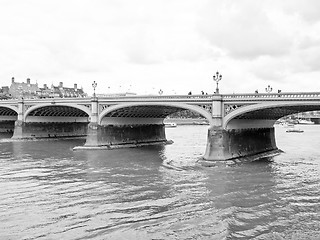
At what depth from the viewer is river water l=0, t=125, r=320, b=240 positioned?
Result: 54.4 feet

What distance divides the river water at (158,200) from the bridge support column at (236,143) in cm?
196

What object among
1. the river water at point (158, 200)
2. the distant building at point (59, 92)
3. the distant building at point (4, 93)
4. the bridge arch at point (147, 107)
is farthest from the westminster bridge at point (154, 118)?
the distant building at point (59, 92)

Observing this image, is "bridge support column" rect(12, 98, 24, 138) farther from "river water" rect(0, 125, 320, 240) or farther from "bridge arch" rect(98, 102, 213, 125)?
"river water" rect(0, 125, 320, 240)

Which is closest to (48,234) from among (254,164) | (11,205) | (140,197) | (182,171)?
(11,205)

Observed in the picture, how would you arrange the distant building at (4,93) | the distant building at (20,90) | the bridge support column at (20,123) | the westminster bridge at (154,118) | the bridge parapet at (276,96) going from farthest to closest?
the distant building at (20,90) → the distant building at (4,93) → the bridge support column at (20,123) → the westminster bridge at (154,118) → the bridge parapet at (276,96)

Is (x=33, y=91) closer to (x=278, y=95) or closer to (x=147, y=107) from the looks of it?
(x=147, y=107)

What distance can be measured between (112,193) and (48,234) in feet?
25.7

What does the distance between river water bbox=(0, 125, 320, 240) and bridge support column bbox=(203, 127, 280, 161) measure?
6.43ft

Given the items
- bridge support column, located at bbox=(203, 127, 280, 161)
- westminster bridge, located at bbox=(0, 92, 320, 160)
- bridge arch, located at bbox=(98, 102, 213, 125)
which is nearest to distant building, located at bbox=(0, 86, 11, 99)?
westminster bridge, located at bbox=(0, 92, 320, 160)

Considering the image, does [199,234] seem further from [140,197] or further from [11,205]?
[11,205]

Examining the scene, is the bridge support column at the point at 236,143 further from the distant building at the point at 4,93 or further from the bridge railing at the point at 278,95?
the distant building at the point at 4,93

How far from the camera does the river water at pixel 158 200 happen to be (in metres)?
16.6

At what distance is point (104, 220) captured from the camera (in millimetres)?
17953

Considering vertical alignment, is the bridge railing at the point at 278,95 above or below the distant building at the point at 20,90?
below
